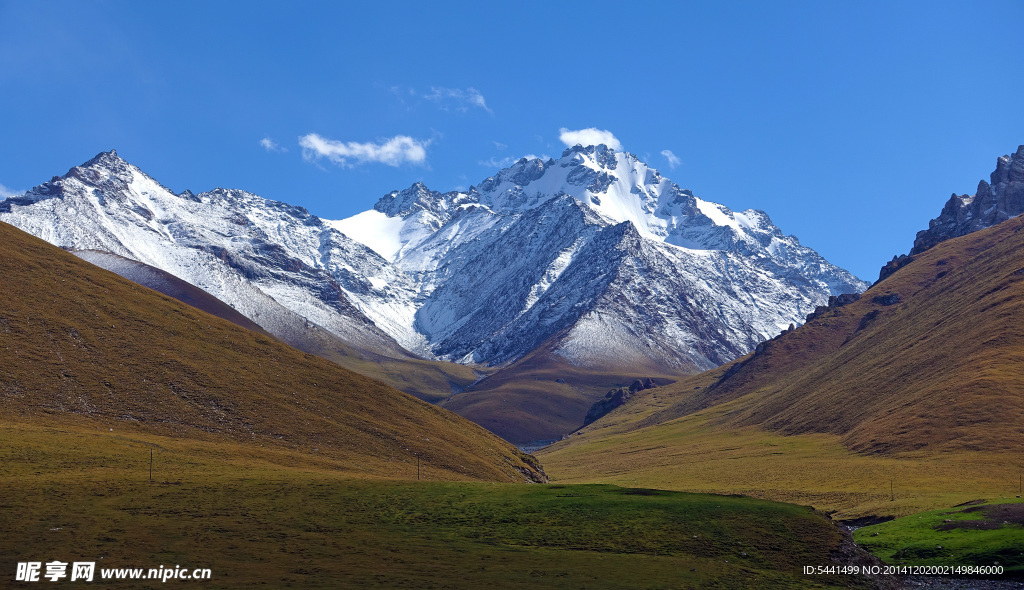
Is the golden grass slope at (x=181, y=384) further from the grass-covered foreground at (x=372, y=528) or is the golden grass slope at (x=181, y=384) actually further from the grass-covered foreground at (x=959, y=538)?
the grass-covered foreground at (x=959, y=538)

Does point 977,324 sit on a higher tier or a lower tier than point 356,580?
higher

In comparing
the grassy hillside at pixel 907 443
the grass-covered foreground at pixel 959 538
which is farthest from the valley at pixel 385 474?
the grassy hillside at pixel 907 443

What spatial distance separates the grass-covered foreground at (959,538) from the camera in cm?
6019

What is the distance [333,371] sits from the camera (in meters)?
141

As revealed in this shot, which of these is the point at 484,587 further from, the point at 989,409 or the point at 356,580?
the point at 989,409

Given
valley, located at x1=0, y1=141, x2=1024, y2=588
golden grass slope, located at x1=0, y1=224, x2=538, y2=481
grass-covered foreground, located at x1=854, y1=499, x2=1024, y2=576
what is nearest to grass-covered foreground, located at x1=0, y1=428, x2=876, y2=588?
valley, located at x1=0, y1=141, x2=1024, y2=588

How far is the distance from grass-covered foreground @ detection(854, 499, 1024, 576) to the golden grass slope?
192ft

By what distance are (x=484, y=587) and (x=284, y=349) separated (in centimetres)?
10202

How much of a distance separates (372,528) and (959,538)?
151 ft

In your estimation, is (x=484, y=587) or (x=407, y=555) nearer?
(x=484, y=587)

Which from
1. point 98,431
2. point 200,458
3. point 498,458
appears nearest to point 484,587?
point 200,458

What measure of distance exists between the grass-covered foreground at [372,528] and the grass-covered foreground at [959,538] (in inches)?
244

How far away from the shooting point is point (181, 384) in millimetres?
111500

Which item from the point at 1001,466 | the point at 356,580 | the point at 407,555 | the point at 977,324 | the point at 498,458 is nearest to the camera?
the point at 356,580
